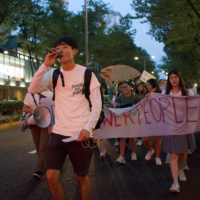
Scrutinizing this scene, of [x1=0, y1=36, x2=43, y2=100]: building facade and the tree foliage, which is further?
[x1=0, y1=36, x2=43, y2=100]: building facade

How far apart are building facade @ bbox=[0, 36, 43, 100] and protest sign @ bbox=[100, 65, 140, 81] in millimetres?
35604

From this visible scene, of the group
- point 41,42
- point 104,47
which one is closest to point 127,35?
point 104,47

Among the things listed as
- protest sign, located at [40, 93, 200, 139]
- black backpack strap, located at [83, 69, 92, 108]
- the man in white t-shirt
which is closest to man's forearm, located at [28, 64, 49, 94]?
the man in white t-shirt

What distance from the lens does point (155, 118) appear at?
486 centimetres

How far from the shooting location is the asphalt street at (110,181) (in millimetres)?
3396

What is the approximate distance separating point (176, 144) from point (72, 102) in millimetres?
2053

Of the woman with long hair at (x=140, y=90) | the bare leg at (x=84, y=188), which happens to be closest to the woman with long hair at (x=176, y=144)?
the bare leg at (x=84, y=188)

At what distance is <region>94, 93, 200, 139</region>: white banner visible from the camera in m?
4.35

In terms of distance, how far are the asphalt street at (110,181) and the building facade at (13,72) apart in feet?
121

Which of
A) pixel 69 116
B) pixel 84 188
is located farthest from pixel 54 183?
pixel 69 116

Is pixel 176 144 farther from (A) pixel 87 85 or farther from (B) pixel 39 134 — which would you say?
(B) pixel 39 134

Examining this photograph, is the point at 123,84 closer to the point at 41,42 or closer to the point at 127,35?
the point at 41,42

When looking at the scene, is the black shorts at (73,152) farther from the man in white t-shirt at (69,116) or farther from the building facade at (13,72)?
the building facade at (13,72)

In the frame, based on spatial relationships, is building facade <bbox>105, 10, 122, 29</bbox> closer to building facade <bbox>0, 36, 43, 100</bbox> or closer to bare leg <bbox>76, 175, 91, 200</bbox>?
building facade <bbox>0, 36, 43, 100</bbox>
